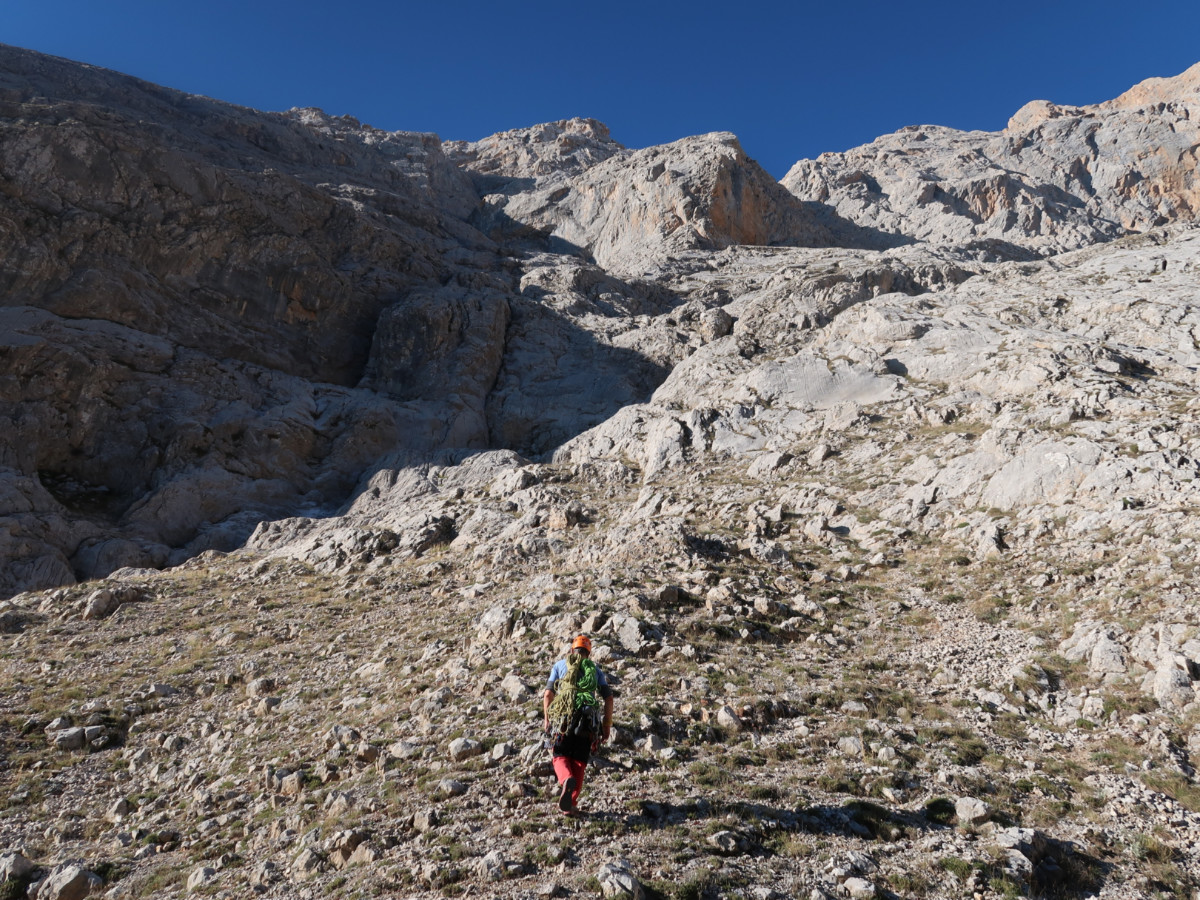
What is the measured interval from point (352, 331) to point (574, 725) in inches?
1993

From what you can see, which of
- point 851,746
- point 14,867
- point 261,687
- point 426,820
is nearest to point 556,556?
point 261,687

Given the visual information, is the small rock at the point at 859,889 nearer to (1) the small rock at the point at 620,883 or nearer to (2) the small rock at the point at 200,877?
(1) the small rock at the point at 620,883

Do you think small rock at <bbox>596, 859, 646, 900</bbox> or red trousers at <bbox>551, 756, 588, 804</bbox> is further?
red trousers at <bbox>551, 756, 588, 804</bbox>

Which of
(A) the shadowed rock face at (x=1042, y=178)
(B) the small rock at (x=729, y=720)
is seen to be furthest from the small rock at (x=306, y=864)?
(A) the shadowed rock face at (x=1042, y=178)

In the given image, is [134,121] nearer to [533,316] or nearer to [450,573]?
[533,316]

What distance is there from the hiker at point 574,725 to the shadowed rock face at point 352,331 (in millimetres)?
16565

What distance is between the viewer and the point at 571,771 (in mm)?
8336

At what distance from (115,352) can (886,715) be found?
153ft

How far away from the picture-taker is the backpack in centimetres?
824

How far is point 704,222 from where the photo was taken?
249 ft

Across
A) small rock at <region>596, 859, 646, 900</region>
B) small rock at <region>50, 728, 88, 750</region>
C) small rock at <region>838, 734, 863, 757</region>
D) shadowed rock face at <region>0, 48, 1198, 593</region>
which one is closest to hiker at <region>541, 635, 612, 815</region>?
small rock at <region>596, 859, 646, 900</region>

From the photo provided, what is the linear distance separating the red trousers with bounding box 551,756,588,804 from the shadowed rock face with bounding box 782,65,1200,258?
86099 mm

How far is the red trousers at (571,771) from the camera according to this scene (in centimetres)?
829

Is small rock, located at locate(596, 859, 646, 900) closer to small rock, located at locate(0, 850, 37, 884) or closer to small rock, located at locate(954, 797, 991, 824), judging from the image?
small rock, located at locate(954, 797, 991, 824)
